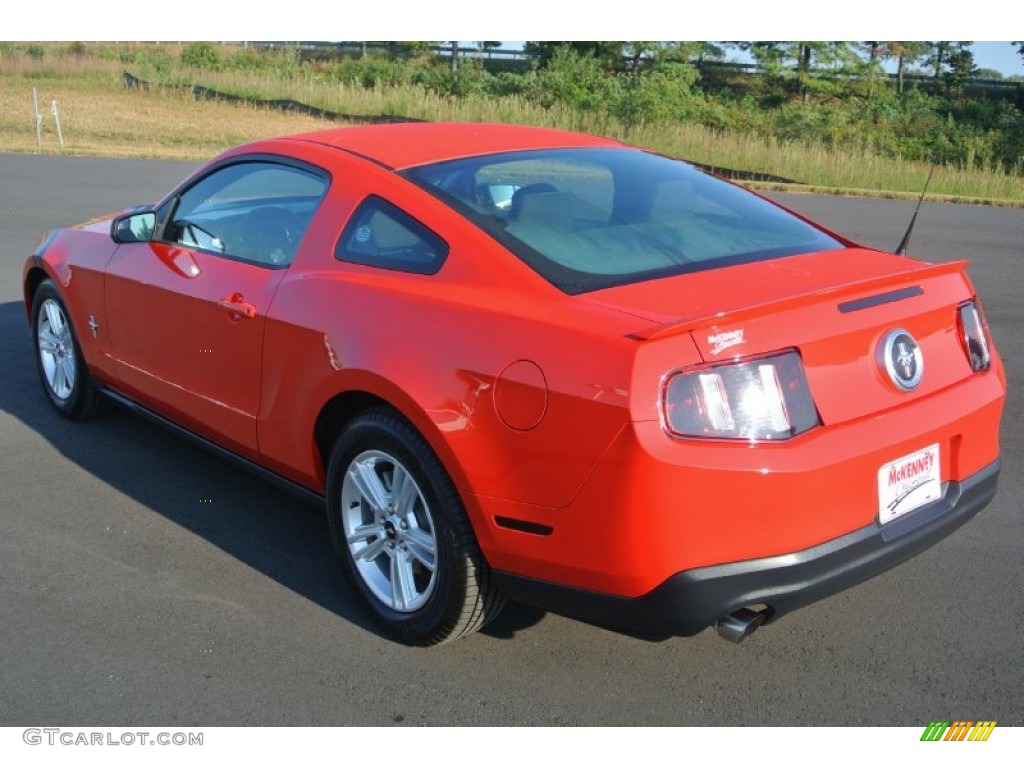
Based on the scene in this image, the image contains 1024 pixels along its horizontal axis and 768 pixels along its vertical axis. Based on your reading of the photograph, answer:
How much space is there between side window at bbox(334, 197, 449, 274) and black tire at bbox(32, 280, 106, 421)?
7.76 feet

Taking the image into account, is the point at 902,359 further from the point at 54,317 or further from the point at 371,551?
the point at 54,317

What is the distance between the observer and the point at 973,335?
3596 millimetres

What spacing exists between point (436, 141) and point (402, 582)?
5.64 feet

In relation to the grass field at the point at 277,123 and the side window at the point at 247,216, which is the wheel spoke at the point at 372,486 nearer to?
the side window at the point at 247,216

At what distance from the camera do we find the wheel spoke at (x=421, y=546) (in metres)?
3.52

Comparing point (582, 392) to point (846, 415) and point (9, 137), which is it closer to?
point (846, 415)

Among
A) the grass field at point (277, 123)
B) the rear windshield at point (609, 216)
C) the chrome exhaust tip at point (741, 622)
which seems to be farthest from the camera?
the grass field at point (277, 123)

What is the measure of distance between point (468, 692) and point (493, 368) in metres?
1.01

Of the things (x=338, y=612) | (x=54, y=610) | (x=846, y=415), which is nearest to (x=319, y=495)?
(x=338, y=612)

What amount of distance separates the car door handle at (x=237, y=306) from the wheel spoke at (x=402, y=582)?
3.61 ft

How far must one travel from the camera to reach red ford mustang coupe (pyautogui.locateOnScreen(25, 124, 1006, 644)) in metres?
2.90

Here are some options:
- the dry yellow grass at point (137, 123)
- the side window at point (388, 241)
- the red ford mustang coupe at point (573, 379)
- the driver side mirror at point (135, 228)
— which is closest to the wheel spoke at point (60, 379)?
the driver side mirror at point (135, 228)

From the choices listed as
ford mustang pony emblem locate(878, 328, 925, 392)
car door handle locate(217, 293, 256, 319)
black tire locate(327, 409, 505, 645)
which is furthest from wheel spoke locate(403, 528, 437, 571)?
ford mustang pony emblem locate(878, 328, 925, 392)
